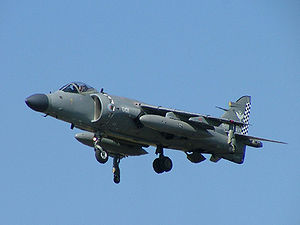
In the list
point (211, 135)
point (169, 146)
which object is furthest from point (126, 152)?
point (211, 135)

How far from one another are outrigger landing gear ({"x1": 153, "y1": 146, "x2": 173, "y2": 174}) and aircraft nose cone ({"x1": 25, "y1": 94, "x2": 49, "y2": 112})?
19.9 feet

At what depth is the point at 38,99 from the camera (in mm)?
27703

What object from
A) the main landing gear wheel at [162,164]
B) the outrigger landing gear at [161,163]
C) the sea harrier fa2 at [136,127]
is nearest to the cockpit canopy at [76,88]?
the sea harrier fa2 at [136,127]

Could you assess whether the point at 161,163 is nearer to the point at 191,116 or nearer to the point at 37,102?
the point at 191,116

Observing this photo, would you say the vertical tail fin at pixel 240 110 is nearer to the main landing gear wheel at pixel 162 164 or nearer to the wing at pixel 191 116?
the wing at pixel 191 116

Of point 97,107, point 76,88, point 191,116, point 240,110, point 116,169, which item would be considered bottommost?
point 116,169

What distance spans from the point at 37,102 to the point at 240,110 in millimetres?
11065

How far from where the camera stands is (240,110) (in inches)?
1348

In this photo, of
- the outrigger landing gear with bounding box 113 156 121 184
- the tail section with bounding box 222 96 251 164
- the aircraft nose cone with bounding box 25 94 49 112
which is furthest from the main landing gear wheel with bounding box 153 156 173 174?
the aircraft nose cone with bounding box 25 94 49 112

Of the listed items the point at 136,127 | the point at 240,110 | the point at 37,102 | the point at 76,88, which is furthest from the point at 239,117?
the point at 37,102

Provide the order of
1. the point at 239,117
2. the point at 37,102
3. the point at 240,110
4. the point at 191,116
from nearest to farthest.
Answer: the point at 37,102
the point at 191,116
the point at 239,117
the point at 240,110

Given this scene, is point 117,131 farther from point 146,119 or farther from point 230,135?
point 230,135

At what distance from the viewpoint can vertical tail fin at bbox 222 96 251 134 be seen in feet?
111

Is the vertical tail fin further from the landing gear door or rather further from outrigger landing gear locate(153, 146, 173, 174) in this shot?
the landing gear door
